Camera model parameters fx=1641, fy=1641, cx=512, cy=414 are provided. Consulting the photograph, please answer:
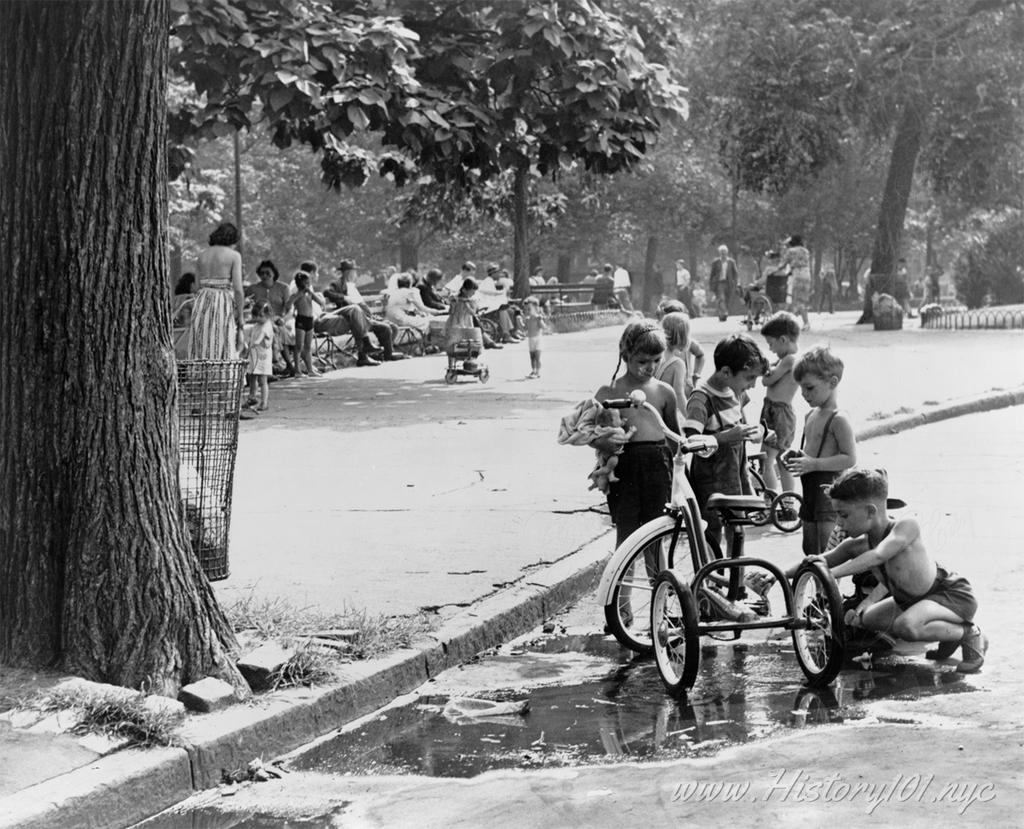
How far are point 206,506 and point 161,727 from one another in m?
2.49

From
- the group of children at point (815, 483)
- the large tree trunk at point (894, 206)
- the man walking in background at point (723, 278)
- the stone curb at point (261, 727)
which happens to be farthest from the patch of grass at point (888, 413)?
the man walking in background at point (723, 278)

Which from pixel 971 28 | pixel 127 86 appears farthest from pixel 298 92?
pixel 971 28

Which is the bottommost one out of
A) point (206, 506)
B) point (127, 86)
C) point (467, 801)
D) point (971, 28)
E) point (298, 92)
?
point (467, 801)

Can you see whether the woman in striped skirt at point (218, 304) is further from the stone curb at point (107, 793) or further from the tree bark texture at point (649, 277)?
the tree bark texture at point (649, 277)

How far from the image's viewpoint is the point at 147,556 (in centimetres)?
611

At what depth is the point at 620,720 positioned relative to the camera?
19.8 ft

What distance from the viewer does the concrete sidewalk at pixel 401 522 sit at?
555cm

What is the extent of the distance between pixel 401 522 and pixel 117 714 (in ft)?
15.5

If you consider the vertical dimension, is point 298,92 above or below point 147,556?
above

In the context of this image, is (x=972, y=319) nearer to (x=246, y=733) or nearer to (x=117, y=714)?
(x=246, y=733)

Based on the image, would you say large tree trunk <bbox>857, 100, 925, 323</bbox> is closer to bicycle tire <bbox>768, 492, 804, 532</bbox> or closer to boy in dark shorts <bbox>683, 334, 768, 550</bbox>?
bicycle tire <bbox>768, 492, 804, 532</bbox>

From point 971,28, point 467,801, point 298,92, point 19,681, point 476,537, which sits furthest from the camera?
point 971,28

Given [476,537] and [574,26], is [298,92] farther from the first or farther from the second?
[476,537]
